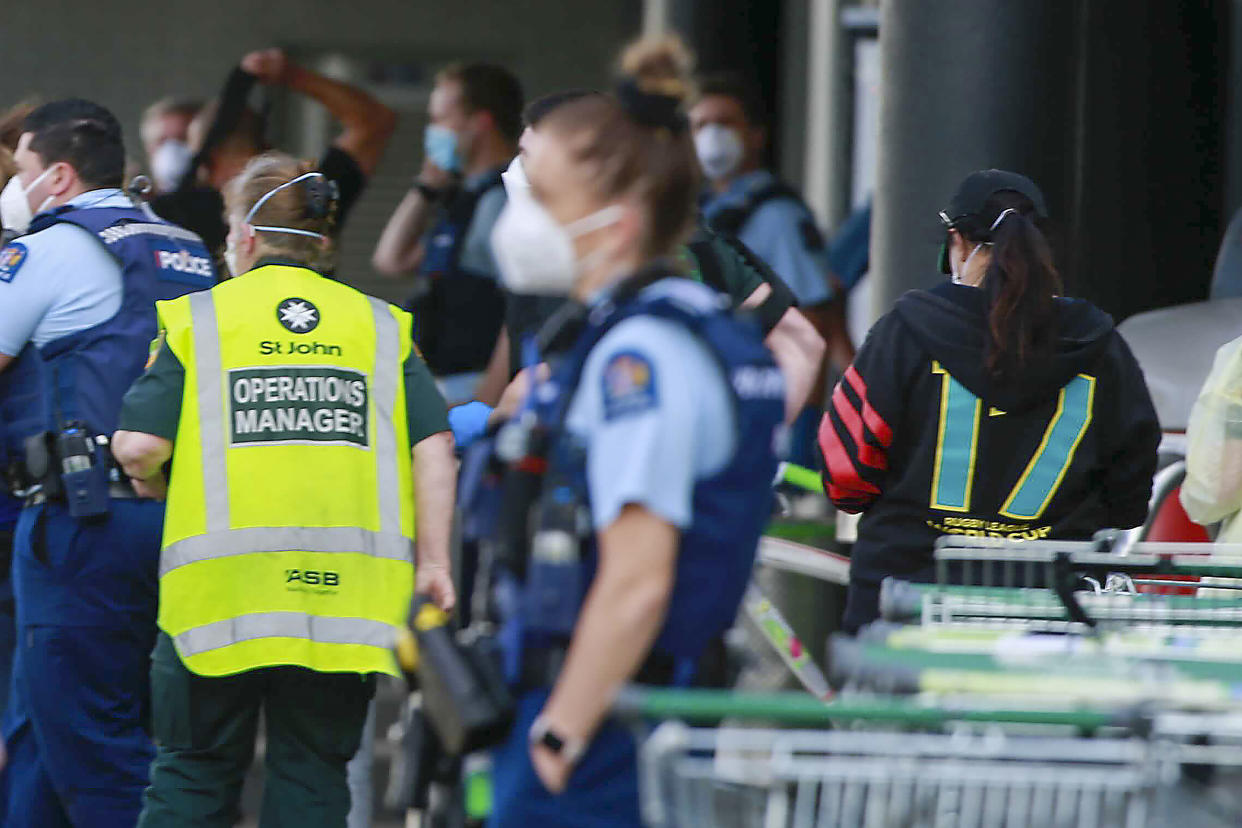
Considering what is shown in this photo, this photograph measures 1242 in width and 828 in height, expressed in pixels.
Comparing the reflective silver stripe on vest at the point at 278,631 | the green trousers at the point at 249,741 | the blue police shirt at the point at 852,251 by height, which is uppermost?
the blue police shirt at the point at 852,251

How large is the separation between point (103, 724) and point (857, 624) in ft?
6.16

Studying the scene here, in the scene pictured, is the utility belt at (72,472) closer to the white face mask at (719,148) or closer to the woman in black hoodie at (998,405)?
the woman in black hoodie at (998,405)

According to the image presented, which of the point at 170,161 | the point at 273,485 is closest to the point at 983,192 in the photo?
the point at 273,485

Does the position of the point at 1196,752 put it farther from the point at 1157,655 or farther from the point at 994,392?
the point at 994,392

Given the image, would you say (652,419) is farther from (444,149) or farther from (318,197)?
(444,149)

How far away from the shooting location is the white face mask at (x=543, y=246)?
3.05 meters

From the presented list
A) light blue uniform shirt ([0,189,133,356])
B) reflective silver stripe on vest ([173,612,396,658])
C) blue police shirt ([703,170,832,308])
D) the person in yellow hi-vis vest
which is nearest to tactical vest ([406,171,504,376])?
blue police shirt ([703,170,832,308])

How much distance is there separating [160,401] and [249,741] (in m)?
0.78

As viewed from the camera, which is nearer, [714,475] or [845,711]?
[845,711]

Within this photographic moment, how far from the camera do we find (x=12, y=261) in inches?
204

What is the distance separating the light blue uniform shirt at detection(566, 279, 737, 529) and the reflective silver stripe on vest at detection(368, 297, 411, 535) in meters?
1.73

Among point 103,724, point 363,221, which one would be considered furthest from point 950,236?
point 363,221

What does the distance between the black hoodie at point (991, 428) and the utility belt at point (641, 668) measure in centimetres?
167

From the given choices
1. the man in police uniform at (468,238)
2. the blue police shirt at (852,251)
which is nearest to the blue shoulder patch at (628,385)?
the man in police uniform at (468,238)
